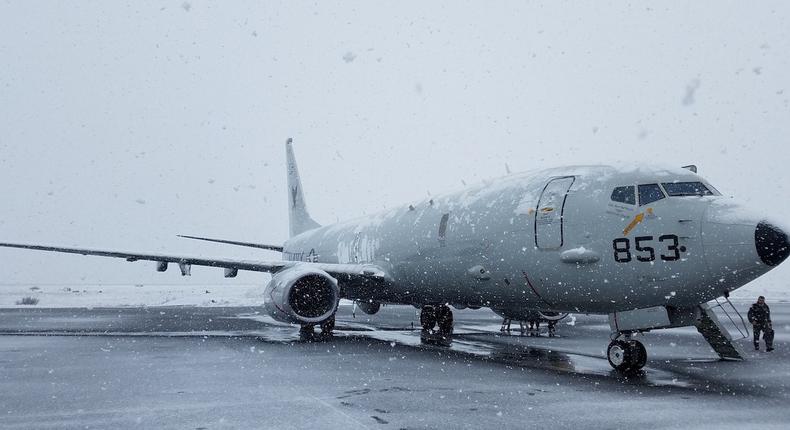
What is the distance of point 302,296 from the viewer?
15.2 m

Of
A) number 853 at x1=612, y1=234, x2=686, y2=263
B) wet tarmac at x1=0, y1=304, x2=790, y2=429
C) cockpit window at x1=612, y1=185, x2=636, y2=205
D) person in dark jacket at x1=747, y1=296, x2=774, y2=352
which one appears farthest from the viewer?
person in dark jacket at x1=747, y1=296, x2=774, y2=352

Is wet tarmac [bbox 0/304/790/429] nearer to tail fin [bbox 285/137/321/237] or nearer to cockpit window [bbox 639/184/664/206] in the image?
cockpit window [bbox 639/184/664/206]

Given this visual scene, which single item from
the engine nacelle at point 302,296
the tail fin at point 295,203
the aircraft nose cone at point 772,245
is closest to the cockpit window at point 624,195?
the aircraft nose cone at point 772,245

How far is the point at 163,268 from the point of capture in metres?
18.5

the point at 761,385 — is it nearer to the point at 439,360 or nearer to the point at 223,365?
the point at 439,360

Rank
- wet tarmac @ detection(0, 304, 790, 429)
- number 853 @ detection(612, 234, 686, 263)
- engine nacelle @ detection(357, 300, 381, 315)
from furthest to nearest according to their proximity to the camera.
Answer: engine nacelle @ detection(357, 300, 381, 315), number 853 @ detection(612, 234, 686, 263), wet tarmac @ detection(0, 304, 790, 429)

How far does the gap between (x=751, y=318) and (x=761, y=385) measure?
275 inches

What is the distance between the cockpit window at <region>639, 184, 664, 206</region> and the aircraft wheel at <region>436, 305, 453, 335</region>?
957 cm

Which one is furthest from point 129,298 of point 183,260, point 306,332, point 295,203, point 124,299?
point 306,332

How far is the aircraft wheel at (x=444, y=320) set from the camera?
18156 millimetres

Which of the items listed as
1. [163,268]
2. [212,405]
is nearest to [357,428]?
[212,405]

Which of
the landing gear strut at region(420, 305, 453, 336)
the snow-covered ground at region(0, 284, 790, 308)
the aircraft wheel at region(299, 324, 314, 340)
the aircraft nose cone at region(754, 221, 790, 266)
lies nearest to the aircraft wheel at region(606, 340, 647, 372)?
the aircraft nose cone at region(754, 221, 790, 266)

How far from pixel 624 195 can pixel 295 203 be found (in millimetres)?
21436

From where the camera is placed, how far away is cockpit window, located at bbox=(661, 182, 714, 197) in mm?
9273
